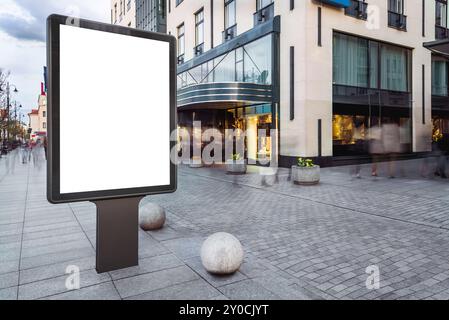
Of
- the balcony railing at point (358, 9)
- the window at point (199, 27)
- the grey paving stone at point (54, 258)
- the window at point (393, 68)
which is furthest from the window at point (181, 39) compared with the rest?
the grey paving stone at point (54, 258)

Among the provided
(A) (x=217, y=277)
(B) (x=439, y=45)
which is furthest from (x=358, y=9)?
(A) (x=217, y=277)

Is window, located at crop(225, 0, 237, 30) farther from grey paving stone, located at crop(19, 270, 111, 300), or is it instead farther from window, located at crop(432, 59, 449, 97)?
grey paving stone, located at crop(19, 270, 111, 300)

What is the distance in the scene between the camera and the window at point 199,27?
2709 cm

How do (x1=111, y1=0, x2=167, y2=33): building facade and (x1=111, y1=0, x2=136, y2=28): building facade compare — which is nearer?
(x1=111, y1=0, x2=167, y2=33): building facade

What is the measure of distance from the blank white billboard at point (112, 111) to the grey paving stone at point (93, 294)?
118cm

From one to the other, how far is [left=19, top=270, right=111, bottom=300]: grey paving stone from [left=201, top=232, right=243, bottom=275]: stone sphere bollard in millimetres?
1294

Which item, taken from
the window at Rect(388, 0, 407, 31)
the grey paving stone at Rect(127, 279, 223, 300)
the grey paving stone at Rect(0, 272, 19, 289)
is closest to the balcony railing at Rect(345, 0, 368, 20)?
the window at Rect(388, 0, 407, 31)

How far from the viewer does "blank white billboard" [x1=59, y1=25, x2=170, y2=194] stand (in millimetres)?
3875

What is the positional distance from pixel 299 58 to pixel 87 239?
15318 millimetres

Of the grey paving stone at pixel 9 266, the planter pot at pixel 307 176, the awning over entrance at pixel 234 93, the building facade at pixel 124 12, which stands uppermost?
the building facade at pixel 124 12

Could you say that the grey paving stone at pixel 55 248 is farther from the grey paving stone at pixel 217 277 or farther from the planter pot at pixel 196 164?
the planter pot at pixel 196 164

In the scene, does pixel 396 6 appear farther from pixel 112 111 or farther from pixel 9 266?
pixel 9 266

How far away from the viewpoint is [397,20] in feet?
72.1

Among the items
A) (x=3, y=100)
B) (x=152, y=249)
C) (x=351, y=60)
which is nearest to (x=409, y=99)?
(x=351, y=60)
